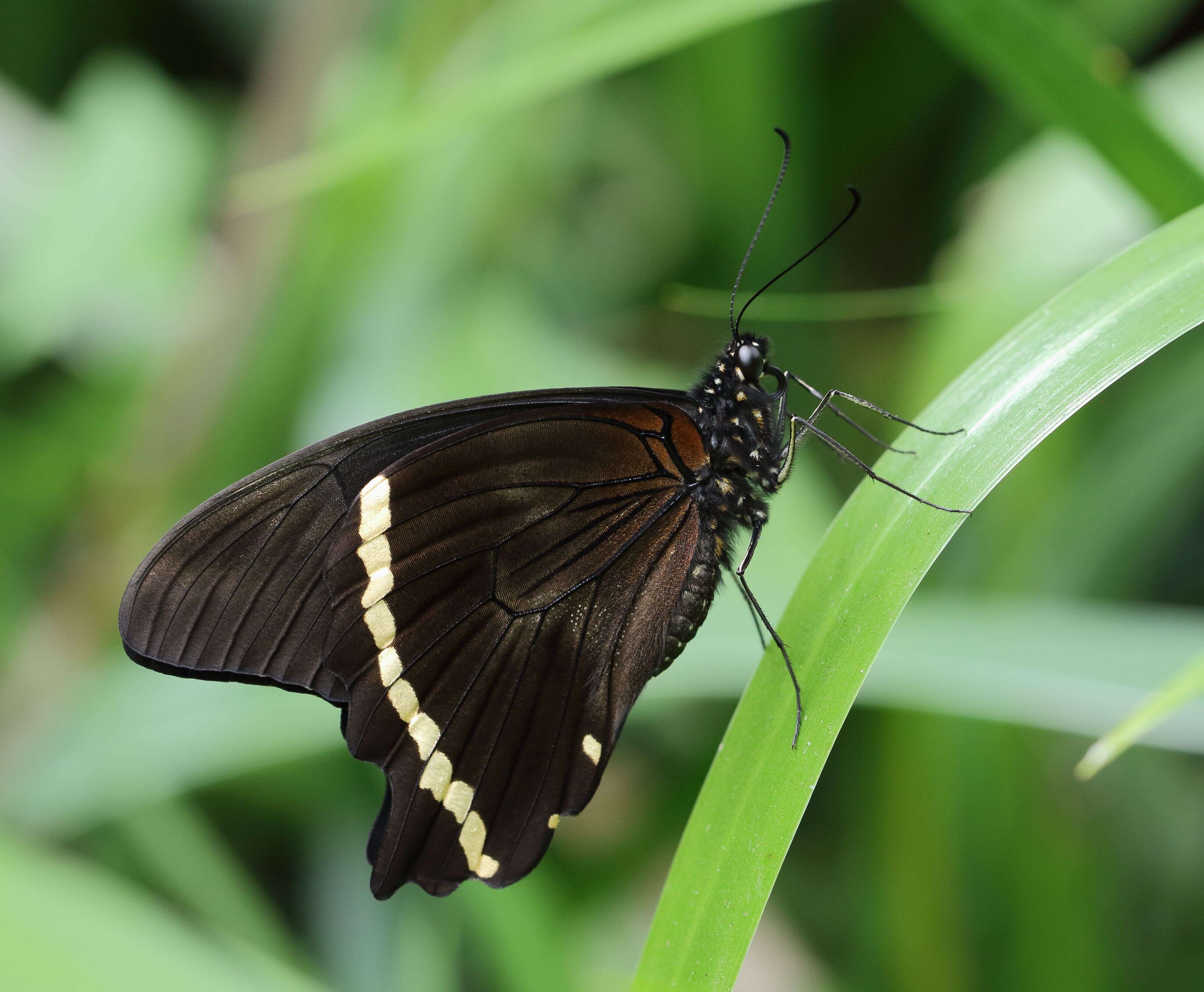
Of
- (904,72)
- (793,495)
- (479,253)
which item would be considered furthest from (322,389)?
(904,72)

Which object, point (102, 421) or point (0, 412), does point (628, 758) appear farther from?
point (0, 412)

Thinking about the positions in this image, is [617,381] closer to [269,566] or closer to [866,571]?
[269,566]

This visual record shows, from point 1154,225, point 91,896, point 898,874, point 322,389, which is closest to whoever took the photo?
point 91,896

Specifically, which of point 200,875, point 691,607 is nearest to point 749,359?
point 691,607

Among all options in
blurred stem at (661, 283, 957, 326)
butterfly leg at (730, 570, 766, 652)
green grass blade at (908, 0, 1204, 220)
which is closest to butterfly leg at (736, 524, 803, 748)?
butterfly leg at (730, 570, 766, 652)

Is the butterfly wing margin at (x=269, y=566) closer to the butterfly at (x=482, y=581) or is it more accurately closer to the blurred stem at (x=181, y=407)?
the butterfly at (x=482, y=581)

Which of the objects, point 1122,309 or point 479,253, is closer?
point 1122,309
